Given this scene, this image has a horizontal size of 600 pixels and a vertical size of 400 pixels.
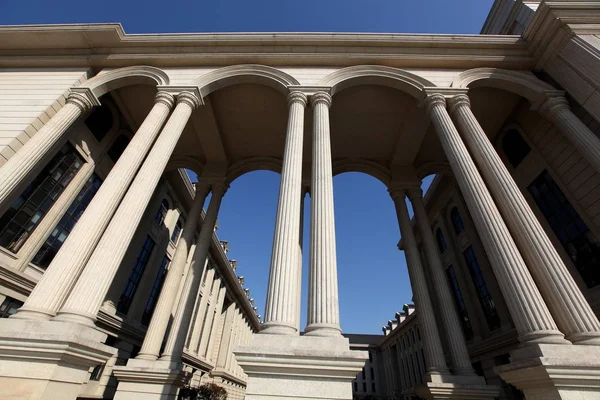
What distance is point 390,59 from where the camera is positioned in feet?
46.4

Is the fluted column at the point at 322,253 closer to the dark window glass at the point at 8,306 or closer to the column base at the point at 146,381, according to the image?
the column base at the point at 146,381

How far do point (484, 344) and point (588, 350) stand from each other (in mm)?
13613

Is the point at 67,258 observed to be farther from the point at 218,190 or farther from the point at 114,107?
the point at 114,107

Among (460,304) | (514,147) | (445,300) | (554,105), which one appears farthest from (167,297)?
(460,304)

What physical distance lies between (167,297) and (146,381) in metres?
3.61

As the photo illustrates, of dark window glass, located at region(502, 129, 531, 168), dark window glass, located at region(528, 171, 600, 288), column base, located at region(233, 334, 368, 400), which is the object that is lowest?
column base, located at region(233, 334, 368, 400)

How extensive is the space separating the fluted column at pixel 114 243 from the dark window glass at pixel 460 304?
21.4m

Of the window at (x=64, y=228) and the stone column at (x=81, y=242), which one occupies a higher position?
the window at (x=64, y=228)

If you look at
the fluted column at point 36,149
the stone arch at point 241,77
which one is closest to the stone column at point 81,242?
the fluted column at point 36,149

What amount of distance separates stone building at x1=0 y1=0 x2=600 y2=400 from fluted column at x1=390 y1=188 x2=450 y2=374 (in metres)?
0.08

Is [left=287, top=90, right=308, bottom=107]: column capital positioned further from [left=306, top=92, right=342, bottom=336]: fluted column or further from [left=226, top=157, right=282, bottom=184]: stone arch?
[left=226, top=157, right=282, bottom=184]: stone arch

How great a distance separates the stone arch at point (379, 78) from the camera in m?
13.6

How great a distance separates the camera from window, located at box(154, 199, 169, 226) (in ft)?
74.6

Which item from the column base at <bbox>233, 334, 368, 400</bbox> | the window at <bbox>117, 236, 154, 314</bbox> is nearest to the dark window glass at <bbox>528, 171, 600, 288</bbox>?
the column base at <bbox>233, 334, 368, 400</bbox>
